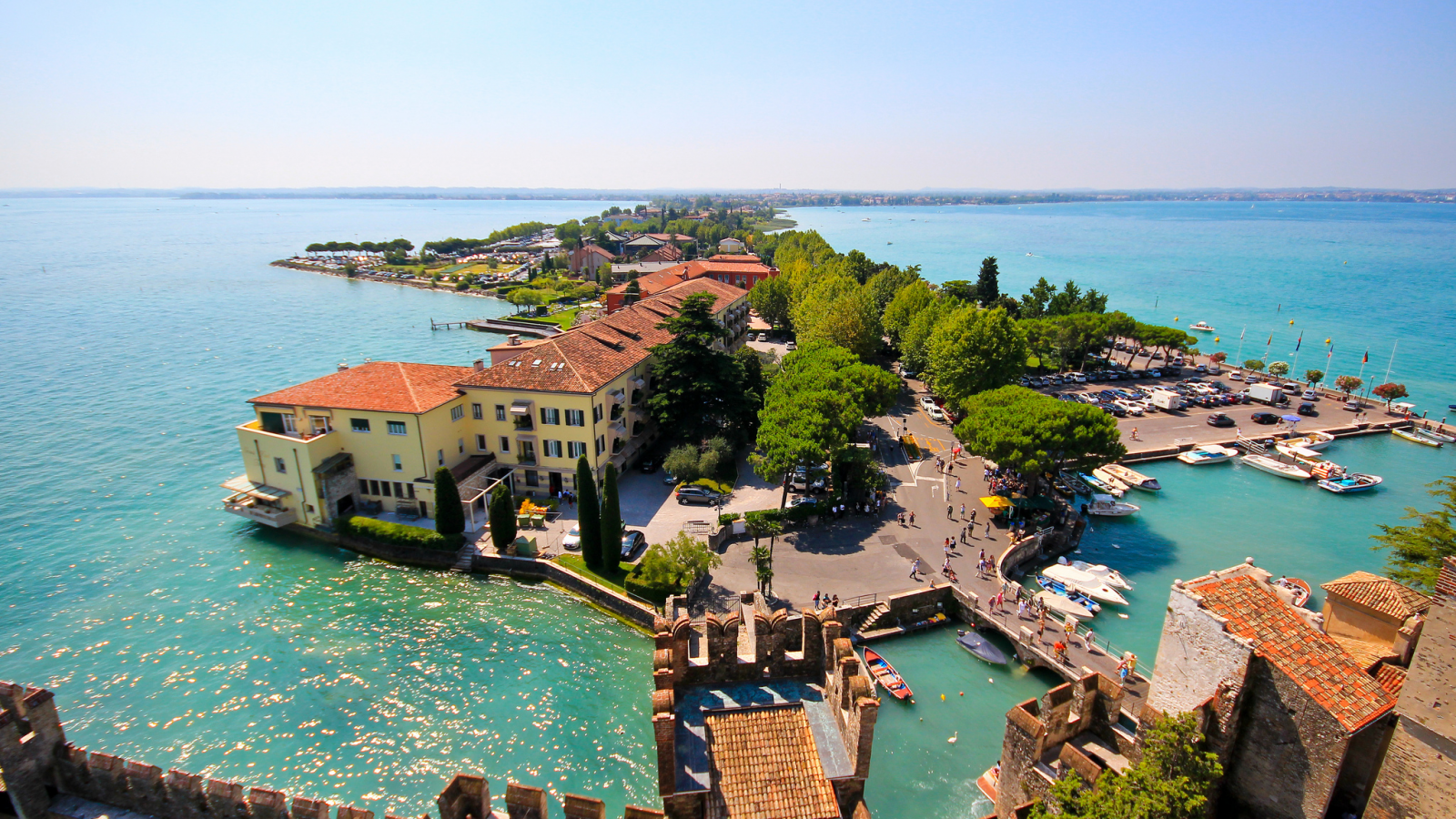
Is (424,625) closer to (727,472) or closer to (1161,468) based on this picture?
(727,472)

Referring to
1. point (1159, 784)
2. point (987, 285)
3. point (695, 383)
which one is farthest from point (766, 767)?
point (987, 285)

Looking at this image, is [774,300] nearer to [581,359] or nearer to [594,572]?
[581,359]

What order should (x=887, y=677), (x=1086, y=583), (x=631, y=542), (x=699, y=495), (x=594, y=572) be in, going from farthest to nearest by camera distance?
(x=699, y=495) → (x=631, y=542) → (x=594, y=572) → (x=1086, y=583) → (x=887, y=677)

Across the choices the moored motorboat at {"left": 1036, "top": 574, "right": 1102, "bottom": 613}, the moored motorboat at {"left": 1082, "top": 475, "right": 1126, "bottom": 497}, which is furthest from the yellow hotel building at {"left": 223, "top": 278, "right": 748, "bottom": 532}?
the moored motorboat at {"left": 1082, "top": 475, "right": 1126, "bottom": 497}

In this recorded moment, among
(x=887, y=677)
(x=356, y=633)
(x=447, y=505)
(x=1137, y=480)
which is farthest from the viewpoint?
(x=1137, y=480)

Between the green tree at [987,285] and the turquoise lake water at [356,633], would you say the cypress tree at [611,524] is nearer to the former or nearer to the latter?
the turquoise lake water at [356,633]

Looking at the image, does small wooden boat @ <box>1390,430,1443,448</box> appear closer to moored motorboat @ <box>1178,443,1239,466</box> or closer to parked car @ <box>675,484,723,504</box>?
moored motorboat @ <box>1178,443,1239,466</box>
